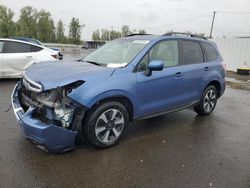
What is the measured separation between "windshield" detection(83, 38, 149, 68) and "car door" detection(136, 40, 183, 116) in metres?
0.24

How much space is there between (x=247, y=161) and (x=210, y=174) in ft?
2.75

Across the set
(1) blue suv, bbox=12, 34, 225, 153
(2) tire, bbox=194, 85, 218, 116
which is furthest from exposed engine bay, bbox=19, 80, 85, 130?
(2) tire, bbox=194, 85, 218, 116

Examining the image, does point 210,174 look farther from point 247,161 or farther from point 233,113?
point 233,113

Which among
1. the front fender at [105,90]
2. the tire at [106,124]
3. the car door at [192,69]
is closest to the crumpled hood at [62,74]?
the front fender at [105,90]

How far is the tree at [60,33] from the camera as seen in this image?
7559cm

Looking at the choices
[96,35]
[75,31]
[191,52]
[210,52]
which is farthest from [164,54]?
[96,35]

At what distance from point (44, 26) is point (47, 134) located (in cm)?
6850

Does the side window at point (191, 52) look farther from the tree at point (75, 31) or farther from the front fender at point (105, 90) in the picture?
the tree at point (75, 31)

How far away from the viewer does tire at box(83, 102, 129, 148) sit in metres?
3.48

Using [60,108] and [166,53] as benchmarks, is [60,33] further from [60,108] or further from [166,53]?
[60,108]

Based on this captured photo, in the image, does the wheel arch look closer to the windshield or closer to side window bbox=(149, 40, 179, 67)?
side window bbox=(149, 40, 179, 67)

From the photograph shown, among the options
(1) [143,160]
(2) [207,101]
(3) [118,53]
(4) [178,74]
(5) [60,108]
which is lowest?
(1) [143,160]

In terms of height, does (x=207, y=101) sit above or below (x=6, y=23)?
below

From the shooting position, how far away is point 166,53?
179 inches
